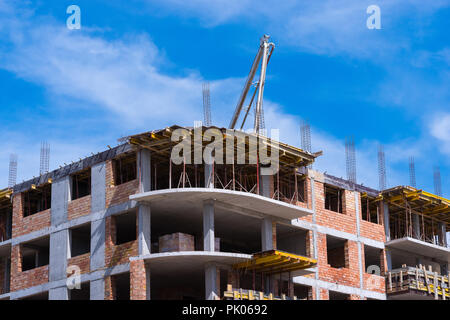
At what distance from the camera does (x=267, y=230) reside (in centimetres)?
4459

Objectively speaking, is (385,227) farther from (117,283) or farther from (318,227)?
(117,283)

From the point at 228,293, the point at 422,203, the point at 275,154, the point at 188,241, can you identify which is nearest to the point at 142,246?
the point at 188,241

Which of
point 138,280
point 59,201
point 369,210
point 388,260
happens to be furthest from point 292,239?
point 59,201

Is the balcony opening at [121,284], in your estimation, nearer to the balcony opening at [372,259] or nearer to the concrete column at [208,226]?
the concrete column at [208,226]

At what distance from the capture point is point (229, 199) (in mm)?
42031

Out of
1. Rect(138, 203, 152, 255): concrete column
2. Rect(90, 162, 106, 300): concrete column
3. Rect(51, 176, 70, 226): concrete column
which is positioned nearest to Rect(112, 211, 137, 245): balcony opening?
Rect(90, 162, 106, 300): concrete column

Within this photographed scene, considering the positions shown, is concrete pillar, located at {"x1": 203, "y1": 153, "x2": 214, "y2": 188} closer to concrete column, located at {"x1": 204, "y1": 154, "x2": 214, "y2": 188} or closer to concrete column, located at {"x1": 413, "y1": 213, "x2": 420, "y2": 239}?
concrete column, located at {"x1": 204, "y1": 154, "x2": 214, "y2": 188}

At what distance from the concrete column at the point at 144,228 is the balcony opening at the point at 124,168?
3.24 metres

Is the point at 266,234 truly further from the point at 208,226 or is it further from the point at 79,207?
the point at 79,207

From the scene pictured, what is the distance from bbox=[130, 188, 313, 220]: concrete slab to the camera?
4066 cm

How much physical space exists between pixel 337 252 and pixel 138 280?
14.7m

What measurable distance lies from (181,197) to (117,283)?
→ 7436 mm

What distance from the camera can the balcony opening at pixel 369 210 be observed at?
5231 cm
